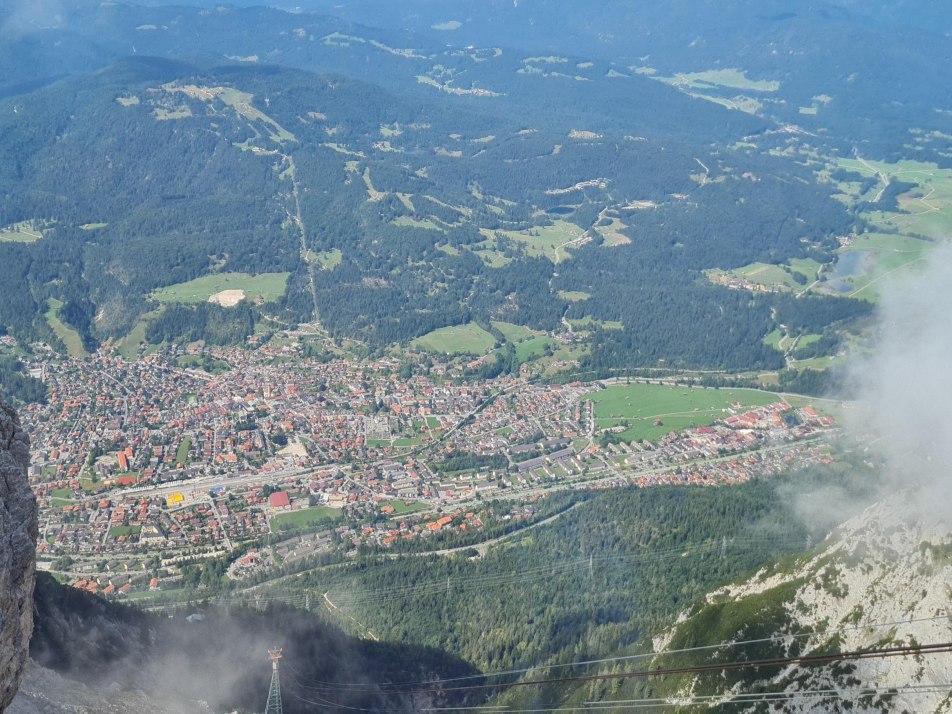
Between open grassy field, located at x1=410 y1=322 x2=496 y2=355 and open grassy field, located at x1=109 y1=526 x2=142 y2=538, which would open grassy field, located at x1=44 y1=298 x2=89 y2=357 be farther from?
open grassy field, located at x1=109 y1=526 x2=142 y2=538

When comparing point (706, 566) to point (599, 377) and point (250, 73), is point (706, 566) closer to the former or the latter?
point (599, 377)

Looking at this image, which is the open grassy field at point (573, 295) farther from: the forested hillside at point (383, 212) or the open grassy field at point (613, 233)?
the open grassy field at point (613, 233)

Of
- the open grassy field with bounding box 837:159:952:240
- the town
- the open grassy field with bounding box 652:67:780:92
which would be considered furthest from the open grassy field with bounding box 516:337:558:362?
the open grassy field with bounding box 652:67:780:92

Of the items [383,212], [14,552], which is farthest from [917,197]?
[14,552]

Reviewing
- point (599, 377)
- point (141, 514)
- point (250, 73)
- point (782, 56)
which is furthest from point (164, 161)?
point (782, 56)

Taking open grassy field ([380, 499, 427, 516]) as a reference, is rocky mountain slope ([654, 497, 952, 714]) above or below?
above

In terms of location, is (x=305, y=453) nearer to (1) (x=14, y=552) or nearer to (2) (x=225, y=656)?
(2) (x=225, y=656)
